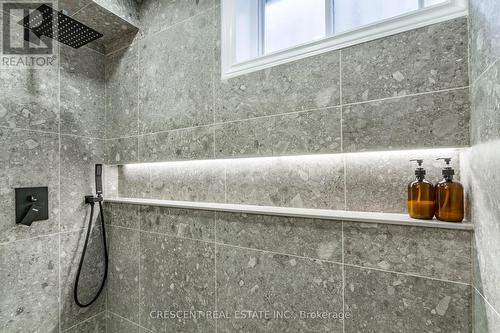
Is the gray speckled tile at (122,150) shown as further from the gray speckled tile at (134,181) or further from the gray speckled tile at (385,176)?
the gray speckled tile at (385,176)

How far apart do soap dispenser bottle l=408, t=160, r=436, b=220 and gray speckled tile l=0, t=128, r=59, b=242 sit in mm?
1767

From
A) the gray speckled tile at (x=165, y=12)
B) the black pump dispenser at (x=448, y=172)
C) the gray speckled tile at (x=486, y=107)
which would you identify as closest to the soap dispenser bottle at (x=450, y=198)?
the black pump dispenser at (x=448, y=172)

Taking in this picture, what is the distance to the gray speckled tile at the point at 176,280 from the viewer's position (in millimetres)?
1191

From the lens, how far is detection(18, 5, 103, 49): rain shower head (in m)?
1.23

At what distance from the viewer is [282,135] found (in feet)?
3.39

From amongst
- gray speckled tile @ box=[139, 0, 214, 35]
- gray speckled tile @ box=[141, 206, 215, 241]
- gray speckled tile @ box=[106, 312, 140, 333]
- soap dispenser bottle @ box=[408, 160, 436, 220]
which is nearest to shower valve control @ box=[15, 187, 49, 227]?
gray speckled tile @ box=[141, 206, 215, 241]

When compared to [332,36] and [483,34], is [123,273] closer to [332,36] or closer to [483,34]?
[332,36]

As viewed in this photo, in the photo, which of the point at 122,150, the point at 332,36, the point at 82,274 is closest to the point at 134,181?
the point at 122,150

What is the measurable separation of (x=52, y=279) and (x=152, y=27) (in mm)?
1586

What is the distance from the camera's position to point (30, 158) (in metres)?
1.30

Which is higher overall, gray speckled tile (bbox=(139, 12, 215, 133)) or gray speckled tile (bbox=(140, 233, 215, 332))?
gray speckled tile (bbox=(139, 12, 215, 133))

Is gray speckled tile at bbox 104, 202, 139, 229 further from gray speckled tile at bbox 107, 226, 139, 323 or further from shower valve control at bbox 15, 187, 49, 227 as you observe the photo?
shower valve control at bbox 15, 187, 49, 227

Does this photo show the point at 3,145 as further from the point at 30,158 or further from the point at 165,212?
the point at 165,212

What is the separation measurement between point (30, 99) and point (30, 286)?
1.00m
